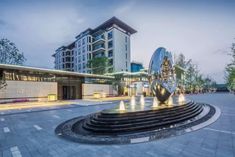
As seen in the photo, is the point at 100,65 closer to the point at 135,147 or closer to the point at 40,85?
the point at 40,85

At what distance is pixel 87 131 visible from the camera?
7.90 m

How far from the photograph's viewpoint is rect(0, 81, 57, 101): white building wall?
2142cm

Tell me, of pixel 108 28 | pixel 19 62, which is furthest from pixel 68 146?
pixel 108 28

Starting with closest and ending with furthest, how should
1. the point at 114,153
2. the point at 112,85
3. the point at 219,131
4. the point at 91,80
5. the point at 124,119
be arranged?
the point at 114,153 < the point at 219,131 < the point at 124,119 < the point at 91,80 < the point at 112,85

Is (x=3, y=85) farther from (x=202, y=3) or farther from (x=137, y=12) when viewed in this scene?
(x=202, y=3)

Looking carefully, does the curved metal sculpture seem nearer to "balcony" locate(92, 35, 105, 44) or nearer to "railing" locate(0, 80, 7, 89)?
"railing" locate(0, 80, 7, 89)

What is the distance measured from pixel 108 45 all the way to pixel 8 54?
95.5 feet

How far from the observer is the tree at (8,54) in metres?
29.5

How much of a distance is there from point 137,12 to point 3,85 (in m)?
19.6

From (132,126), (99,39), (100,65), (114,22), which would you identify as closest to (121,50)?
(99,39)

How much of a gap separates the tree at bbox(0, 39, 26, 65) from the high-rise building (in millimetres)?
19490

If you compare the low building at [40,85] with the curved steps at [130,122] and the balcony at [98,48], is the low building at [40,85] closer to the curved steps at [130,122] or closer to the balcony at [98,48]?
the curved steps at [130,122]

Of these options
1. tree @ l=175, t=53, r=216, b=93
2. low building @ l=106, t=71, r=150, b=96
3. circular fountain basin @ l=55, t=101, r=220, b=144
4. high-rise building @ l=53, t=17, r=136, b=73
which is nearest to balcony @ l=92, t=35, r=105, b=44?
high-rise building @ l=53, t=17, r=136, b=73

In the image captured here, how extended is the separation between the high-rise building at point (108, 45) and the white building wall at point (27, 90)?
21957mm
